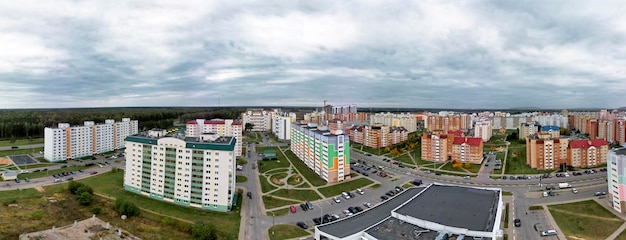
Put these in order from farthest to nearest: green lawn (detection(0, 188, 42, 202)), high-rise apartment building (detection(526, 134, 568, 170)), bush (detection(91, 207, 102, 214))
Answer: high-rise apartment building (detection(526, 134, 568, 170)), green lawn (detection(0, 188, 42, 202)), bush (detection(91, 207, 102, 214))

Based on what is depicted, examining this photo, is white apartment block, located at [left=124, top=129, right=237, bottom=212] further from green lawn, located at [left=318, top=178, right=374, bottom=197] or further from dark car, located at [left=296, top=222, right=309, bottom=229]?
green lawn, located at [left=318, top=178, right=374, bottom=197]

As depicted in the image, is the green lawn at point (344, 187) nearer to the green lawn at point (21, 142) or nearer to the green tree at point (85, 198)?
the green tree at point (85, 198)

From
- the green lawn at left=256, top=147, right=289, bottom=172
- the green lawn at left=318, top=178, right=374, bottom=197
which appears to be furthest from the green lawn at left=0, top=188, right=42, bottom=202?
the green lawn at left=318, top=178, right=374, bottom=197

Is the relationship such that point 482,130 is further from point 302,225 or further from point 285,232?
point 285,232

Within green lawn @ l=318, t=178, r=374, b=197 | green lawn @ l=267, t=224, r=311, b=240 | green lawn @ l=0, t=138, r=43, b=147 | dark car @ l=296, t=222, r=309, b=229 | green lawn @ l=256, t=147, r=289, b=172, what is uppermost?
green lawn @ l=0, t=138, r=43, b=147

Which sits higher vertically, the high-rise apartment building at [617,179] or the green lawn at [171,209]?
the high-rise apartment building at [617,179]

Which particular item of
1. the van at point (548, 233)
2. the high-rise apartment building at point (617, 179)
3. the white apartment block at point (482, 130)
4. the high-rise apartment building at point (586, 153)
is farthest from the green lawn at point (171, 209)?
the white apartment block at point (482, 130)
